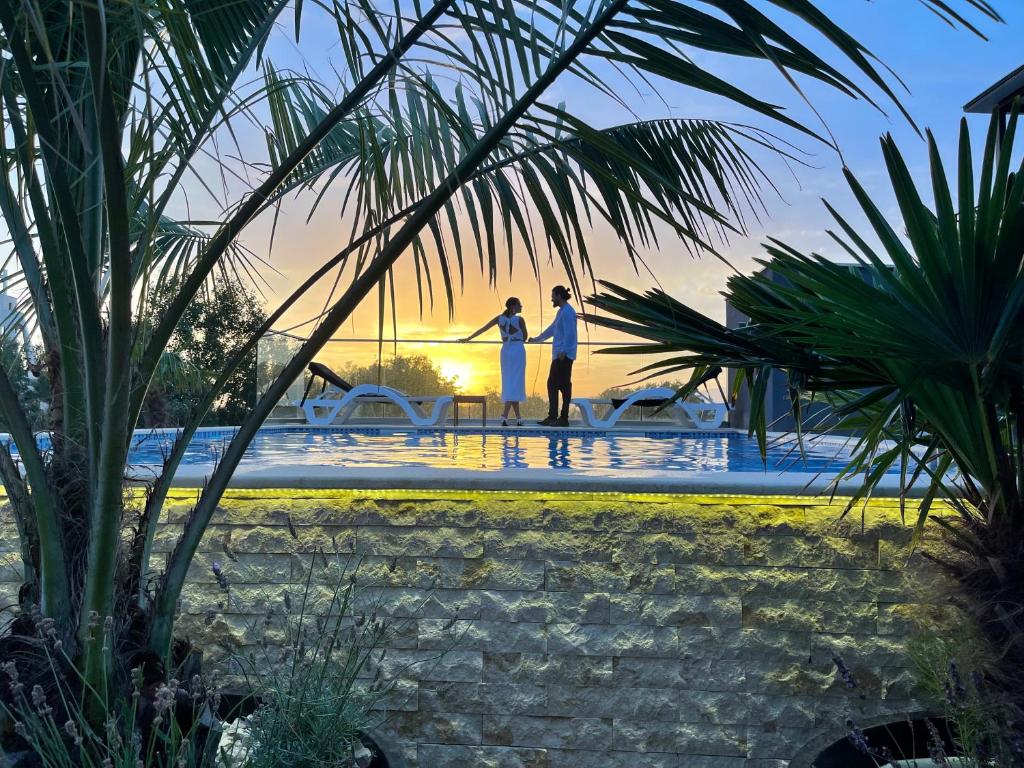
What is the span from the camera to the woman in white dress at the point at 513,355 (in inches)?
445

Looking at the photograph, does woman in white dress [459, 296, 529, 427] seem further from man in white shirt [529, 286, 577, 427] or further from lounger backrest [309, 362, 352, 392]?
lounger backrest [309, 362, 352, 392]

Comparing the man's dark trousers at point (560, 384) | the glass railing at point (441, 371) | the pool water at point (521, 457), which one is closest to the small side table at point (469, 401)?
the glass railing at point (441, 371)

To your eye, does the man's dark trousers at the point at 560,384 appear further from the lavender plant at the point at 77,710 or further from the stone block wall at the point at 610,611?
the lavender plant at the point at 77,710

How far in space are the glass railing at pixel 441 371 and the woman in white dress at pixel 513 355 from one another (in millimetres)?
469

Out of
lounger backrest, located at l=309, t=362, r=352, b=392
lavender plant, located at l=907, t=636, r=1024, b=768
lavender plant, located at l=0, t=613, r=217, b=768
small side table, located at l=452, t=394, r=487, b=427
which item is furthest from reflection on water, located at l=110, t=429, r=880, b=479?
small side table, located at l=452, t=394, r=487, b=427

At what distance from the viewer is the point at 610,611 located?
2916 mm

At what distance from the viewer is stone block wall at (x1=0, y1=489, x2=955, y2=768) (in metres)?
2.88

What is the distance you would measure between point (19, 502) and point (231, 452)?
51 cm

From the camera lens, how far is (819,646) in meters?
2.88

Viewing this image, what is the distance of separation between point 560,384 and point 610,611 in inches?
320

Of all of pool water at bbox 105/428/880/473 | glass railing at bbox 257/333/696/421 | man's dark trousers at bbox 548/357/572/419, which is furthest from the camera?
glass railing at bbox 257/333/696/421

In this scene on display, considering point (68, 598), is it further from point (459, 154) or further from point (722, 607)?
point (722, 607)

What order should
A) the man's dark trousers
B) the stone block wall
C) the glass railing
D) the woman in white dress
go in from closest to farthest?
1. the stone block wall
2. the man's dark trousers
3. the woman in white dress
4. the glass railing

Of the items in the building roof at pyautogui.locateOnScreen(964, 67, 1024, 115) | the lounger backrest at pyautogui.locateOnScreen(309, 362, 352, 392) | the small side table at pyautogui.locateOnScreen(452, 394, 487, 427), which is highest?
the building roof at pyautogui.locateOnScreen(964, 67, 1024, 115)
